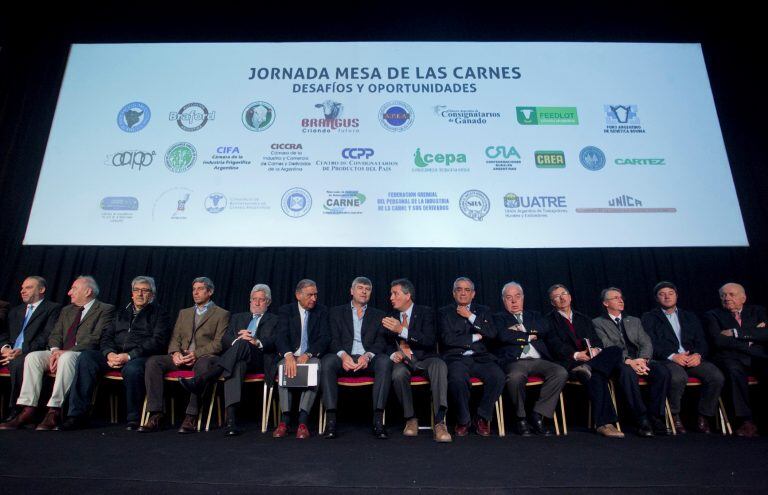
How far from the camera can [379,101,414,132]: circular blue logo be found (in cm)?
427

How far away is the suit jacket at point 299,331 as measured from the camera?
128 inches

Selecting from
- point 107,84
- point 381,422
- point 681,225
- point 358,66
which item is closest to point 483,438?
point 381,422

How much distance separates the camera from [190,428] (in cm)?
299

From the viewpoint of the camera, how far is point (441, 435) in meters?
2.73

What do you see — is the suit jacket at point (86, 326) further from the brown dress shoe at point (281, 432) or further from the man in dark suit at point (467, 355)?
the man in dark suit at point (467, 355)

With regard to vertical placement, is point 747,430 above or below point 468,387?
below

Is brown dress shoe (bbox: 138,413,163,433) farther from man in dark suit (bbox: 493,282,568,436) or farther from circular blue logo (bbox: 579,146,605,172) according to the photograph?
circular blue logo (bbox: 579,146,605,172)

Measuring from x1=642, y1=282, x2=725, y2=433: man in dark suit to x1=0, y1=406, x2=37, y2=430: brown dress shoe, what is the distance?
428 cm

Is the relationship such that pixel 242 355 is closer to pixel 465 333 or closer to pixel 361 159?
pixel 465 333

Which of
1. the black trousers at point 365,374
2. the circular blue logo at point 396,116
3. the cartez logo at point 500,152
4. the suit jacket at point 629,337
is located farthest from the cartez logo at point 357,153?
the suit jacket at point 629,337

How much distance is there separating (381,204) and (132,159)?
2.31 metres

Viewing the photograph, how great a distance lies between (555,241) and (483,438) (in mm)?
1808

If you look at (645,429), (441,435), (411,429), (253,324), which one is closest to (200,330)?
(253,324)

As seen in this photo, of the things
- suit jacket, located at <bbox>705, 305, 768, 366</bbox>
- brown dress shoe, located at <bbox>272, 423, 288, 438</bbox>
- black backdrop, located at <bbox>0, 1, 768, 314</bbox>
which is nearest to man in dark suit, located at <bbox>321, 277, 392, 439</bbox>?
brown dress shoe, located at <bbox>272, 423, 288, 438</bbox>
